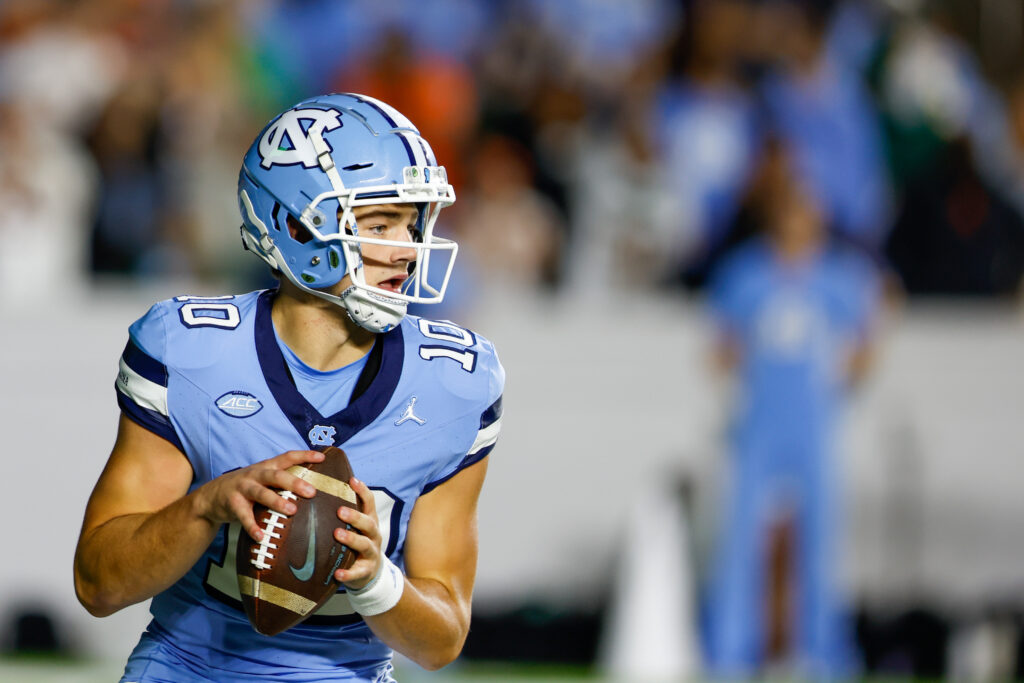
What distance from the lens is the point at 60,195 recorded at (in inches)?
274

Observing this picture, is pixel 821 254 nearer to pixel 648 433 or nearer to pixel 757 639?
pixel 648 433

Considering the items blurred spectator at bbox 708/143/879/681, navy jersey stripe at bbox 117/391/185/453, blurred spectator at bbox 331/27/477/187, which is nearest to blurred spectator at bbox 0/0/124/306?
blurred spectator at bbox 331/27/477/187

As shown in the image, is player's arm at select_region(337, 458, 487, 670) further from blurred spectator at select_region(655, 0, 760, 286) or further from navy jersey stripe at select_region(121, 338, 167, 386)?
blurred spectator at select_region(655, 0, 760, 286)

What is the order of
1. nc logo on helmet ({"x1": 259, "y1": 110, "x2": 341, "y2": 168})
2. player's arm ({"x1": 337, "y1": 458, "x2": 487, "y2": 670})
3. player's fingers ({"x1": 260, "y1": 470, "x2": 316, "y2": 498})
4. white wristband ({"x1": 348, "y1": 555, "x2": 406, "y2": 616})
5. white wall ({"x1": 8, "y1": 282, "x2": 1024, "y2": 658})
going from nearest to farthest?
player's fingers ({"x1": 260, "y1": 470, "x2": 316, "y2": 498})
white wristband ({"x1": 348, "y1": 555, "x2": 406, "y2": 616})
player's arm ({"x1": 337, "y1": 458, "x2": 487, "y2": 670})
nc logo on helmet ({"x1": 259, "y1": 110, "x2": 341, "y2": 168})
white wall ({"x1": 8, "y1": 282, "x2": 1024, "y2": 658})

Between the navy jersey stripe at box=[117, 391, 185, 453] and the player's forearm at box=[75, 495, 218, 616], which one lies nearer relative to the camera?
the player's forearm at box=[75, 495, 218, 616]

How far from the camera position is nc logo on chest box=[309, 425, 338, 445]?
2.29m

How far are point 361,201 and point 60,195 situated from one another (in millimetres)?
5094

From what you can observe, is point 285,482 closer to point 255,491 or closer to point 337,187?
point 255,491

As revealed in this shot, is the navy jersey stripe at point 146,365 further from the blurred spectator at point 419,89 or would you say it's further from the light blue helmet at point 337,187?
the blurred spectator at point 419,89

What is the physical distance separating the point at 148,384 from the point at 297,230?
0.36 m

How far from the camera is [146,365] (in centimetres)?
232

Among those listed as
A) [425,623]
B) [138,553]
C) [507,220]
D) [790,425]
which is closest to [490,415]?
[425,623]

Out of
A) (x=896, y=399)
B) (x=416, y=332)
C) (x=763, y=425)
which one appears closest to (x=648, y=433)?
(x=763, y=425)

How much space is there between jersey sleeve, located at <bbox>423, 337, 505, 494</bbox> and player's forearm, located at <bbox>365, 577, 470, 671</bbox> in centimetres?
20
